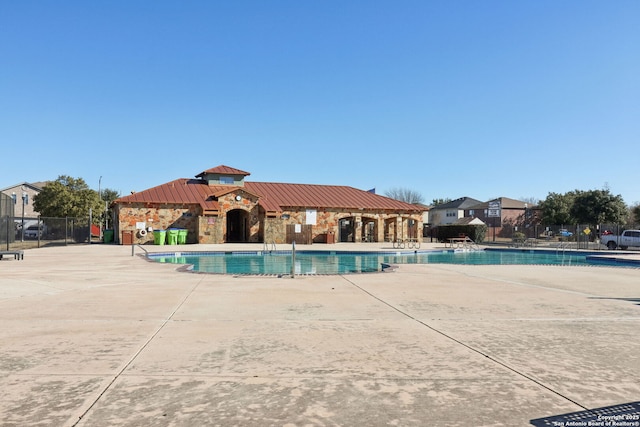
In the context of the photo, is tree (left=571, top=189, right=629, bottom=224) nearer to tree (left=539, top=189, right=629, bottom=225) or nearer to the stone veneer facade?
tree (left=539, top=189, right=629, bottom=225)

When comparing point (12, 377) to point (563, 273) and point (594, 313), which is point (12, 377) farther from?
point (563, 273)

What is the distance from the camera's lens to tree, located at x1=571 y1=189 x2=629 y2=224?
48.2 meters

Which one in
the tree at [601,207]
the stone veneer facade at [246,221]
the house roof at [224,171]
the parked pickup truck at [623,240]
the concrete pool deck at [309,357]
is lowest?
the concrete pool deck at [309,357]

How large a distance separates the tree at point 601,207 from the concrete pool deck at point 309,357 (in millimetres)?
47100

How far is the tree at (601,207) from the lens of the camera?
158 feet

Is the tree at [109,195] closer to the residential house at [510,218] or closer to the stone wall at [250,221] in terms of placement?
the stone wall at [250,221]

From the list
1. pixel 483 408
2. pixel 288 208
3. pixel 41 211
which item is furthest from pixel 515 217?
pixel 483 408


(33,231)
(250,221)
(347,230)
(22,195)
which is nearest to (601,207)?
(347,230)

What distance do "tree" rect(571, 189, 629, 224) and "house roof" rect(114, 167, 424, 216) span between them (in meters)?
24.0

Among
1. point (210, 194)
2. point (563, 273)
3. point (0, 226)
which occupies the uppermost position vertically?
point (210, 194)

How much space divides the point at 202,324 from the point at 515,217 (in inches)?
2293

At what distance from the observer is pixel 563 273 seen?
44.6ft

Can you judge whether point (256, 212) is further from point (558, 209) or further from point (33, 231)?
point (558, 209)

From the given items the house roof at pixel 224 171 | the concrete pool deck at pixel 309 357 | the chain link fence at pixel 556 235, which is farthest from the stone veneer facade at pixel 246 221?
the concrete pool deck at pixel 309 357
